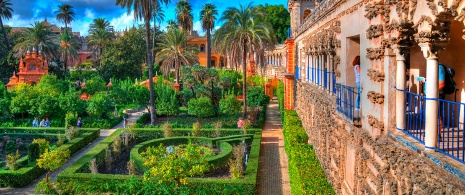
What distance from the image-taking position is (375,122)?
7281mm

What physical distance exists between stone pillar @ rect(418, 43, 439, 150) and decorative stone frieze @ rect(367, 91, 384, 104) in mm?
1698

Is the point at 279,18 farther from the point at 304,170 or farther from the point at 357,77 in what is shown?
the point at 357,77

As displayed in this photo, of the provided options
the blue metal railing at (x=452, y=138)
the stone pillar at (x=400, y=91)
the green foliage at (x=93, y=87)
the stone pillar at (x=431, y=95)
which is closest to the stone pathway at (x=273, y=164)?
the stone pillar at (x=400, y=91)

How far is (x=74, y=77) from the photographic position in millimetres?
61469

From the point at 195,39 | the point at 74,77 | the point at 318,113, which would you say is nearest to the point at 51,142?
the point at 318,113

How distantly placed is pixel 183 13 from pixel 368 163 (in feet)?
168

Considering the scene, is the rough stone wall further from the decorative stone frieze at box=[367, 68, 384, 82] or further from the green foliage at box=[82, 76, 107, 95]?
the green foliage at box=[82, 76, 107, 95]

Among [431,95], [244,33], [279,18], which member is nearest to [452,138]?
[431,95]

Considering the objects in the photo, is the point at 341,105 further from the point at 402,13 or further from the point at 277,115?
the point at 277,115

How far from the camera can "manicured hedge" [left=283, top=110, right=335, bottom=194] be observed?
38.6 feet

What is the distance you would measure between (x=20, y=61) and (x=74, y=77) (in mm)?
12424

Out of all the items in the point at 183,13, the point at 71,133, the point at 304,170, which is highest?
the point at 183,13

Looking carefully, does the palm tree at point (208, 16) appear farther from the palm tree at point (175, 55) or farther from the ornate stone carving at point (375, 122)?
the ornate stone carving at point (375, 122)

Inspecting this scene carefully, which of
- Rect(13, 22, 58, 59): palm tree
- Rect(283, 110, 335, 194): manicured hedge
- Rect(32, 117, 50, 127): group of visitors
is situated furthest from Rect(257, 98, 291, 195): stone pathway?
Rect(13, 22, 58, 59): palm tree
